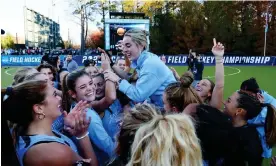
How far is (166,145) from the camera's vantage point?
1524mm

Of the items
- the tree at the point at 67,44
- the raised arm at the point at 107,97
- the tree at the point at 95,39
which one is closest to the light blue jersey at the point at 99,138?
the raised arm at the point at 107,97

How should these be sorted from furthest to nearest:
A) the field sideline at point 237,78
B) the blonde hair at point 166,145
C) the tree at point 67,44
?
the tree at point 67,44, the field sideline at point 237,78, the blonde hair at point 166,145

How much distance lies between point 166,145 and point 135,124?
0.37 m

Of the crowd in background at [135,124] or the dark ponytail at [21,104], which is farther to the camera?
the dark ponytail at [21,104]

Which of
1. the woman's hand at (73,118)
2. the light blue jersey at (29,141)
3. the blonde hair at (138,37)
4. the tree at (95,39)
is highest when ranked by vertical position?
the tree at (95,39)

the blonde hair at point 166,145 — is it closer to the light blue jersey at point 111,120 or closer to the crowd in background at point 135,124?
the crowd in background at point 135,124

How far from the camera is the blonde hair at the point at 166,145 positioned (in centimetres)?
153

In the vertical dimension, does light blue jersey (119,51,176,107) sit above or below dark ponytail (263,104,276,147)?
above

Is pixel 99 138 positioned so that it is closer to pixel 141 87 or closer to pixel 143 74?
pixel 141 87

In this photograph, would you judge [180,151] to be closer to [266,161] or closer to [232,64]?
[266,161]

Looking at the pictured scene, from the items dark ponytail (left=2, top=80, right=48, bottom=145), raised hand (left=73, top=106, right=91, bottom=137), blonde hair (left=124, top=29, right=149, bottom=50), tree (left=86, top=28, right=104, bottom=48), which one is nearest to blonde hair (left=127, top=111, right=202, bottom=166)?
raised hand (left=73, top=106, right=91, bottom=137)

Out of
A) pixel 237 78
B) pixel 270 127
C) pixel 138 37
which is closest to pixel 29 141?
pixel 138 37

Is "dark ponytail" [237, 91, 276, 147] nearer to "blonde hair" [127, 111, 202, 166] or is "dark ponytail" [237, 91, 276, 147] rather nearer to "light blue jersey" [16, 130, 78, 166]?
"blonde hair" [127, 111, 202, 166]

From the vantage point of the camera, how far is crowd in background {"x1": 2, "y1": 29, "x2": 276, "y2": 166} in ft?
5.25
